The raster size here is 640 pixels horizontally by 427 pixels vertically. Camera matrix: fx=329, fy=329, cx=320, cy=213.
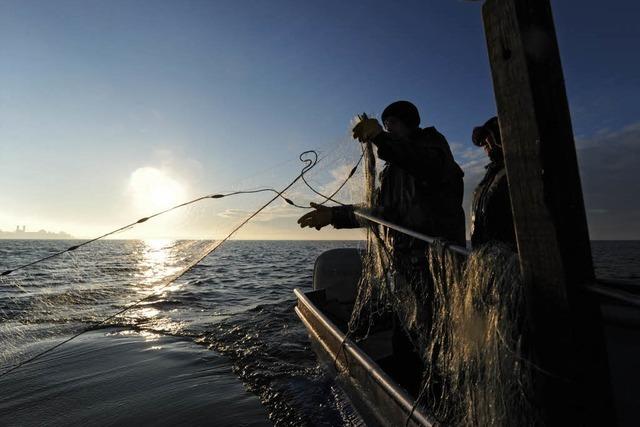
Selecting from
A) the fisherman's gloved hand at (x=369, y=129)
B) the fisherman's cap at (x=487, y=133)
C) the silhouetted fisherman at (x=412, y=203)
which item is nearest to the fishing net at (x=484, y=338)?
the silhouetted fisherman at (x=412, y=203)

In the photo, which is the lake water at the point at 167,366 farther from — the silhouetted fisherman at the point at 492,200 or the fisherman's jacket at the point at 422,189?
the silhouetted fisherman at the point at 492,200

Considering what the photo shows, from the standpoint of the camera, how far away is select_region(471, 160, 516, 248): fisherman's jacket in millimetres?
3283

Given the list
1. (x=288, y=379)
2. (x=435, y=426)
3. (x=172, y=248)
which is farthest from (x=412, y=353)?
(x=172, y=248)

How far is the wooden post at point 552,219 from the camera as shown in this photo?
1.57 m

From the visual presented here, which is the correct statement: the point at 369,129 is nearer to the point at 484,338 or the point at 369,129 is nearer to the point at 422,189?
the point at 422,189

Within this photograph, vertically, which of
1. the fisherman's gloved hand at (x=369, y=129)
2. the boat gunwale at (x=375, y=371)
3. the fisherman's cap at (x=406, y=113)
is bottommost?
the boat gunwale at (x=375, y=371)

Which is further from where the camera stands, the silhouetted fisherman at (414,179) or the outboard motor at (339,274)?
the outboard motor at (339,274)

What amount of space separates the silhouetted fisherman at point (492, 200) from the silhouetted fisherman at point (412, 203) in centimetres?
26

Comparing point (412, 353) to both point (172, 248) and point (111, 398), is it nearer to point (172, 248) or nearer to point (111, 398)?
point (111, 398)

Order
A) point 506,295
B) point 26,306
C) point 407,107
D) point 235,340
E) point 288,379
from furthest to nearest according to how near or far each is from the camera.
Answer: point 26,306 < point 235,340 < point 288,379 < point 407,107 < point 506,295

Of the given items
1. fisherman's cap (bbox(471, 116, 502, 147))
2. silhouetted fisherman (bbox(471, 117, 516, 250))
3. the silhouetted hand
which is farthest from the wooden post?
the silhouetted hand

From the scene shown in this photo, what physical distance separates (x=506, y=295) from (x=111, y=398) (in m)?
6.34

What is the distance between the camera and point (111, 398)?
215 inches

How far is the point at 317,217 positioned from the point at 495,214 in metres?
2.14
